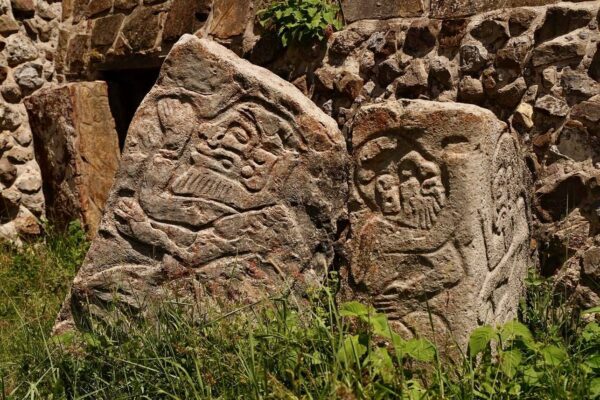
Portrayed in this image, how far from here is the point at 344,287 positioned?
377 cm

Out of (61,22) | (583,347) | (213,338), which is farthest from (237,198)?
(61,22)

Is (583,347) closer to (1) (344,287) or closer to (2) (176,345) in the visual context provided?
(1) (344,287)

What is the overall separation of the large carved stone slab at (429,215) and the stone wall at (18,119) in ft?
9.90

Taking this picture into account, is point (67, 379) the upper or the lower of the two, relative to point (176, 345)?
lower

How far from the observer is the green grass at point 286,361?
2951mm

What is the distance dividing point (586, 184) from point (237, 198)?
65.6 inches

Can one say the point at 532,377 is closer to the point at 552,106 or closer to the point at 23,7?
the point at 552,106

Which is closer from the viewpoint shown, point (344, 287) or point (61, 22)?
point (344, 287)

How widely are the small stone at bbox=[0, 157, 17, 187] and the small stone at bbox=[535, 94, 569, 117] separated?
11.0 feet

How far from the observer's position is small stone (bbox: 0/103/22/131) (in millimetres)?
5938

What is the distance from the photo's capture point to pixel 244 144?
155 inches

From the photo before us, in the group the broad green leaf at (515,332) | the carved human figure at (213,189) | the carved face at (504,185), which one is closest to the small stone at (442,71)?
the carved face at (504,185)

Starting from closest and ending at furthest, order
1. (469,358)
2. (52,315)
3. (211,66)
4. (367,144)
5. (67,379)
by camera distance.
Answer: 1. (469,358)
2. (67,379)
3. (367,144)
4. (211,66)
5. (52,315)

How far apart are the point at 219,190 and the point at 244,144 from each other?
23 centimetres
